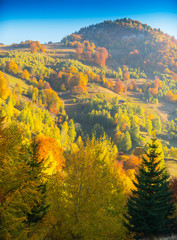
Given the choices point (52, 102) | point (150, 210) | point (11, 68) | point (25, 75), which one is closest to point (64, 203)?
point (150, 210)

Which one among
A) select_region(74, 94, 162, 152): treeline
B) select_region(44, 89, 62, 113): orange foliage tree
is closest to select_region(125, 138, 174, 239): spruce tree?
select_region(74, 94, 162, 152): treeline

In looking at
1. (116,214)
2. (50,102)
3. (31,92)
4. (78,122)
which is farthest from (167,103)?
(116,214)

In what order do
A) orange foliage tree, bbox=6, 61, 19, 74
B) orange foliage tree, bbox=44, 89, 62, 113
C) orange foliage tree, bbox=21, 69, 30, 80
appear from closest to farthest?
orange foliage tree, bbox=44, 89, 62, 113 < orange foliage tree, bbox=6, 61, 19, 74 < orange foliage tree, bbox=21, 69, 30, 80

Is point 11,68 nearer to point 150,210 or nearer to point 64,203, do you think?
point 64,203

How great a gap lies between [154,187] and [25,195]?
11483 millimetres

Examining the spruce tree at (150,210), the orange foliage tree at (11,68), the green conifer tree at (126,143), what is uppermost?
the orange foliage tree at (11,68)

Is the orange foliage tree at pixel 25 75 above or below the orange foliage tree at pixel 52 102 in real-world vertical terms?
above

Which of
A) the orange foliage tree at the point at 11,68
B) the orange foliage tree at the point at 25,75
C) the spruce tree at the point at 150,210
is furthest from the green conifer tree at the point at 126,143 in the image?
the orange foliage tree at the point at 11,68

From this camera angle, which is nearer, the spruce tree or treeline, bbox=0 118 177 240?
treeline, bbox=0 118 177 240

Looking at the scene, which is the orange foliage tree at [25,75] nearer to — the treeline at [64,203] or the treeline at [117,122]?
the treeline at [117,122]

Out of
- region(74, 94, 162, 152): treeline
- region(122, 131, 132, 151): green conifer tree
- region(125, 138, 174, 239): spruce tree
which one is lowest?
region(122, 131, 132, 151): green conifer tree

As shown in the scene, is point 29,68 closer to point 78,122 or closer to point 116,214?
point 78,122

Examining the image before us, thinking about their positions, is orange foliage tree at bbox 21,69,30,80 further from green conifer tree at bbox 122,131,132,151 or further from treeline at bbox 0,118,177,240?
treeline at bbox 0,118,177,240

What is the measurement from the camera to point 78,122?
124m
